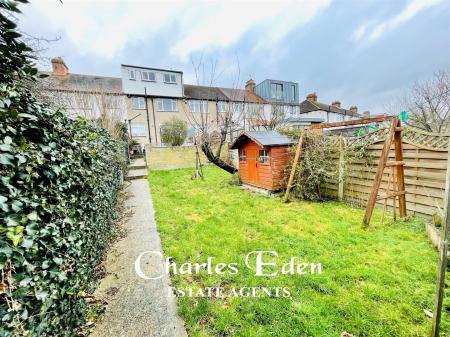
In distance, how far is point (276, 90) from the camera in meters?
26.9

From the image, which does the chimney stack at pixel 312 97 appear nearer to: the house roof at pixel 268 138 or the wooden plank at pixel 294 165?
the house roof at pixel 268 138

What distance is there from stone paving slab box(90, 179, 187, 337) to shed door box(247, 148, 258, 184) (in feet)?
17.1

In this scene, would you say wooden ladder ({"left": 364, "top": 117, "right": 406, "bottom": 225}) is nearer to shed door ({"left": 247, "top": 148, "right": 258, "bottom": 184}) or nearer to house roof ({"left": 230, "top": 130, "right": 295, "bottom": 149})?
house roof ({"left": 230, "top": 130, "right": 295, "bottom": 149})

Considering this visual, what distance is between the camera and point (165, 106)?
22391mm

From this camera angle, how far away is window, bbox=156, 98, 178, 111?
2197 centimetres

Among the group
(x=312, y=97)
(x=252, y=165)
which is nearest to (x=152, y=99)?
(x=252, y=165)

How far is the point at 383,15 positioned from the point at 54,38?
372 inches

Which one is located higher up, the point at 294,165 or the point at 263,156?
the point at 263,156

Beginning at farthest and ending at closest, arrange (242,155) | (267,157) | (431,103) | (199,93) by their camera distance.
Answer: (199,93)
(431,103)
(242,155)
(267,157)

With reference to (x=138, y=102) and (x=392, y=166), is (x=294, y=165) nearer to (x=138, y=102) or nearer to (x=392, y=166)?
(x=392, y=166)

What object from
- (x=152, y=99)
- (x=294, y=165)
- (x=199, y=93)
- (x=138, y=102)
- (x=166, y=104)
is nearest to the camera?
(x=294, y=165)

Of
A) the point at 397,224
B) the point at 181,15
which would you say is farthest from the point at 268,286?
the point at 181,15

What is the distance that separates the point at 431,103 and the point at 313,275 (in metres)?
14.7

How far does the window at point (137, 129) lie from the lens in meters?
21.0
